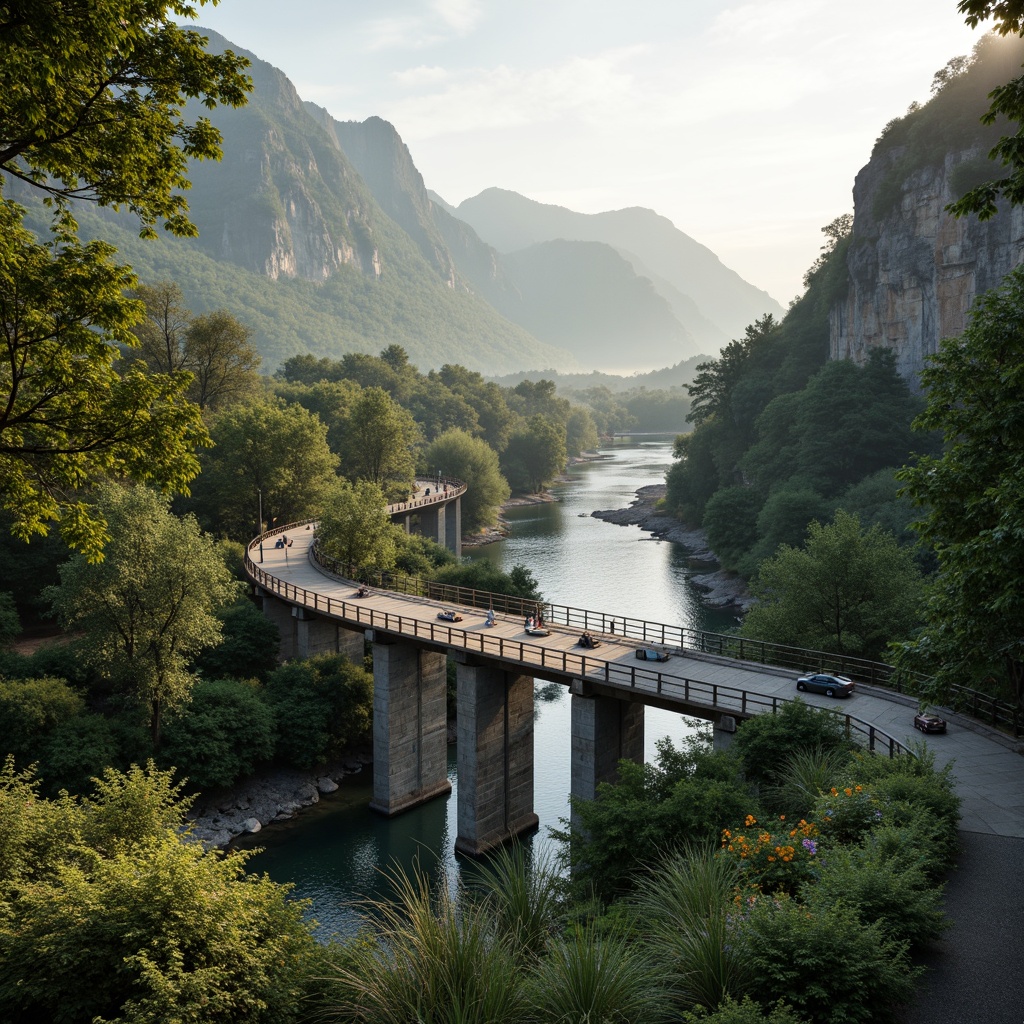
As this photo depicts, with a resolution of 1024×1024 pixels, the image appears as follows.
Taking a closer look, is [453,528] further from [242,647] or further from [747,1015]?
[747,1015]

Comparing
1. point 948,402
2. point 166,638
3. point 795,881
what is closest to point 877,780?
point 795,881

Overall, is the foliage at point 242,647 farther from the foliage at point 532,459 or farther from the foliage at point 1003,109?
the foliage at point 532,459

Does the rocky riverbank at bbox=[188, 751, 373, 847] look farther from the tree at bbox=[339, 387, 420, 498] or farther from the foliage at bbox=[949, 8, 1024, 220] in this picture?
the tree at bbox=[339, 387, 420, 498]

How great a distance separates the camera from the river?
32.0 m

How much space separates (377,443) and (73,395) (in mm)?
72054

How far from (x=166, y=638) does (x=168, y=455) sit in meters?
23.8

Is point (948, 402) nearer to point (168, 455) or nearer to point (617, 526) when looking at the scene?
point (168, 455)

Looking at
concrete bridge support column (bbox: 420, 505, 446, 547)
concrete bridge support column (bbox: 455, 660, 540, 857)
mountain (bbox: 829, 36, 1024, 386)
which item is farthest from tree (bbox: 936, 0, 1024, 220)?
concrete bridge support column (bbox: 420, 505, 446, 547)

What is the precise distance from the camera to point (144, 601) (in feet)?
116

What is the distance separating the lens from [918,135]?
277ft

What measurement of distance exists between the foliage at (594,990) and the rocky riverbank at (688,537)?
54855 millimetres

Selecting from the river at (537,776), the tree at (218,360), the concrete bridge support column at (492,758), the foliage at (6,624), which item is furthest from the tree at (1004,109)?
the tree at (218,360)

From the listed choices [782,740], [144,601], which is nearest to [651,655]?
[782,740]

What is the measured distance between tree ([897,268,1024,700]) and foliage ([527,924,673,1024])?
962cm
